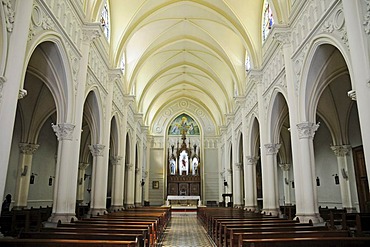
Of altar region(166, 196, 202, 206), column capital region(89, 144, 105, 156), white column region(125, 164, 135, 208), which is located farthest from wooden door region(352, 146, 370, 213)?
altar region(166, 196, 202, 206)

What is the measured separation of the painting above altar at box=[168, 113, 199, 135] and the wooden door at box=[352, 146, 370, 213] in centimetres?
2320

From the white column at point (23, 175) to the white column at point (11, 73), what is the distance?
1096 centimetres

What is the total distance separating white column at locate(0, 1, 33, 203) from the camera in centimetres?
695

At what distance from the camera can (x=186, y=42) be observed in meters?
25.8

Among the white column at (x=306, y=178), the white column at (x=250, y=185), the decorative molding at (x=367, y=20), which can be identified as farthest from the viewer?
the white column at (x=250, y=185)

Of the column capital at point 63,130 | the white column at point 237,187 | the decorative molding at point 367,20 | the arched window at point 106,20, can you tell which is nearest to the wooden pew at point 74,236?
the column capital at point 63,130

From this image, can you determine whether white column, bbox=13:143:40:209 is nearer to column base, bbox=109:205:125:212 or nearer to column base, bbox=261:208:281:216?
column base, bbox=109:205:125:212

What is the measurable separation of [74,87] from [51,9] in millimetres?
3196

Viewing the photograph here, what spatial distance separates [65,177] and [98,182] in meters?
4.76

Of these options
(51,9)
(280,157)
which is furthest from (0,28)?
(280,157)

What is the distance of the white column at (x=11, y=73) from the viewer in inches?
273

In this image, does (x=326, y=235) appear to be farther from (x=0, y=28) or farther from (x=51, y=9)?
(x=51, y=9)

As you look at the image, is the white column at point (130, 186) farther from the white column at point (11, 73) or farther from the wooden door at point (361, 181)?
the white column at point (11, 73)

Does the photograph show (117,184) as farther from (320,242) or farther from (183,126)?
(183,126)
